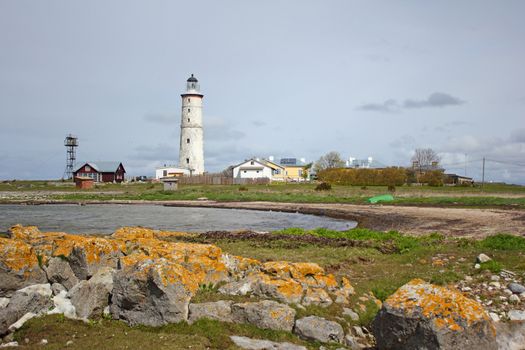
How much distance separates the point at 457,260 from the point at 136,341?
11.1m

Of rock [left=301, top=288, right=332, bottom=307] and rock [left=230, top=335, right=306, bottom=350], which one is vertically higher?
rock [left=301, top=288, right=332, bottom=307]

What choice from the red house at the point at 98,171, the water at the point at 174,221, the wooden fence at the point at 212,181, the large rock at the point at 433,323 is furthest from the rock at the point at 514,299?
the red house at the point at 98,171

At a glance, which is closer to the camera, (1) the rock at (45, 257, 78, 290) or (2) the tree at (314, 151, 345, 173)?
(1) the rock at (45, 257, 78, 290)

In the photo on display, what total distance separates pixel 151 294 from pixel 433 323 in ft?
17.4

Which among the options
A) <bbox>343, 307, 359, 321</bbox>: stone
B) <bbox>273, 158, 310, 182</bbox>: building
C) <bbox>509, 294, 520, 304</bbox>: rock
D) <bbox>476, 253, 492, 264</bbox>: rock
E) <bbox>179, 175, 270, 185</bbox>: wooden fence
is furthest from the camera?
<bbox>273, 158, 310, 182</bbox>: building

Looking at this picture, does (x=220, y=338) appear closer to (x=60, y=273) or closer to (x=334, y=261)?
(x=60, y=273)

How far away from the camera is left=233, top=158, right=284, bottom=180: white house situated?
97625 mm

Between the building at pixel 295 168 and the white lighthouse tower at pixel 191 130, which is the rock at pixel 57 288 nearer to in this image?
the white lighthouse tower at pixel 191 130

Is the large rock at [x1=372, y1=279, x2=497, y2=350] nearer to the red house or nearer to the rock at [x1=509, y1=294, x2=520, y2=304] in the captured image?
the rock at [x1=509, y1=294, x2=520, y2=304]

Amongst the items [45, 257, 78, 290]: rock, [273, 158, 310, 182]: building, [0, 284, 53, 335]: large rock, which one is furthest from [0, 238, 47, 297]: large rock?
[273, 158, 310, 182]: building

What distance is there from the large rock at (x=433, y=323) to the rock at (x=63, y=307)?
6.08 m

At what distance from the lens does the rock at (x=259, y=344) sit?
8.55m

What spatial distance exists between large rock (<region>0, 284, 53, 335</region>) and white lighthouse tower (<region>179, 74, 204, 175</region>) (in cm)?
8645

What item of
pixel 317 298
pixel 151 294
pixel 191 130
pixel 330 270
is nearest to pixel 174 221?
pixel 330 270
